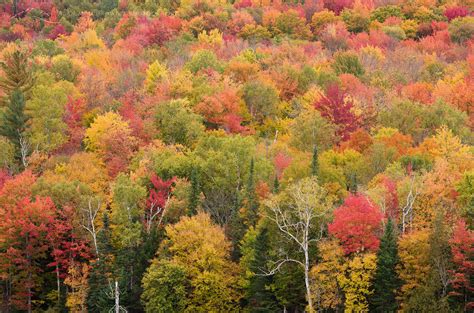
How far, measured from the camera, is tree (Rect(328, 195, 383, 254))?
60500 mm

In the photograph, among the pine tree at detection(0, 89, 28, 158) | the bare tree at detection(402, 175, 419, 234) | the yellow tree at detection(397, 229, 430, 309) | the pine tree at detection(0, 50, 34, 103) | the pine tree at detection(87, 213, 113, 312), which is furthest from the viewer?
the pine tree at detection(0, 50, 34, 103)

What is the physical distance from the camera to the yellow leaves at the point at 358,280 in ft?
198

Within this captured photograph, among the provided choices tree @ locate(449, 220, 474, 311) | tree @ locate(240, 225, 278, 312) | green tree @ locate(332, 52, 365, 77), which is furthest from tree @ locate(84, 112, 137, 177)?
green tree @ locate(332, 52, 365, 77)

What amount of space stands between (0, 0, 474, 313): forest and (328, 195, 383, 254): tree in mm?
125

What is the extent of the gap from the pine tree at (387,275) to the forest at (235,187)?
0.12m

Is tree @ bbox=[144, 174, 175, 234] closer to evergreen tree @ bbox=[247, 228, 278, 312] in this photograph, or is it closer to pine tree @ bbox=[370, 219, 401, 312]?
evergreen tree @ bbox=[247, 228, 278, 312]

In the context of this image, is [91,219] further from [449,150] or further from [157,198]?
[449,150]

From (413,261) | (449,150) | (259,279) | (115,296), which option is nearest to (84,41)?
(449,150)

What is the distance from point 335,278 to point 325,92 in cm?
4590

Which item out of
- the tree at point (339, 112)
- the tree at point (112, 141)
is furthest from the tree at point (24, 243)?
the tree at point (339, 112)

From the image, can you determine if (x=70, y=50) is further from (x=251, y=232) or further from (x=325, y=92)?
(x=251, y=232)

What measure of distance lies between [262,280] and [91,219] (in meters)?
16.3

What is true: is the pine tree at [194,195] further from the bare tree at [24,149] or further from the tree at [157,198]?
the bare tree at [24,149]

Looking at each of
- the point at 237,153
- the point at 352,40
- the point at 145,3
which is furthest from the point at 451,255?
the point at 145,3
